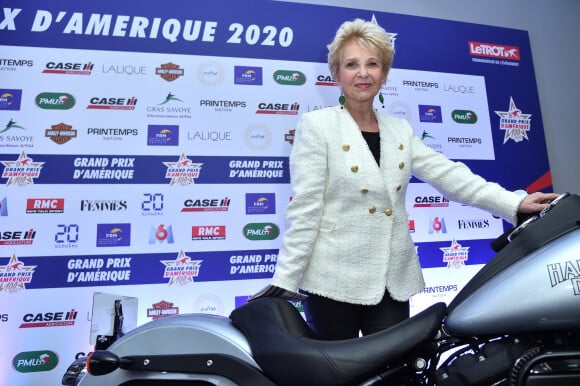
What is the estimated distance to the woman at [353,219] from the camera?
1436mm

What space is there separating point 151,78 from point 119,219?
96cm

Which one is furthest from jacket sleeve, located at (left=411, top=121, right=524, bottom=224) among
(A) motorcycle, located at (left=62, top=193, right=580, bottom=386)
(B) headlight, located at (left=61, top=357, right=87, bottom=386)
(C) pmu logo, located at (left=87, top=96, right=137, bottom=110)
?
(C) pmu logo, located at (left=87, top=96, right=137, bottom=110)

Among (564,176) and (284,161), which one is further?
(564,176)

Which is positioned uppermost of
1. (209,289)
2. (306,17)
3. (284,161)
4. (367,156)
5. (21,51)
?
(306,17)

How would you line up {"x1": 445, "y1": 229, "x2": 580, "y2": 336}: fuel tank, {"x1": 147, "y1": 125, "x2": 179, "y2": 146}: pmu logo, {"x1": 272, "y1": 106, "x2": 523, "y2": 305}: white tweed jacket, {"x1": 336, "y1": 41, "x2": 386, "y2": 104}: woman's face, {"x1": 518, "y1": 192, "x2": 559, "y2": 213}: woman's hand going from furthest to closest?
{"x1": 147, "y1": 125, "x2": 179, "y2": 146}: pmu logo
{"x1": 336, "y1": 41, "x2": 386, "y2": 104}: woman's face
{"x1": 272, "y1": 106, "x2": 523, "y2": 305}: white tweed jacket
{"x1": 518, "y1": 192, "x2": 559, "y2": 213}: woman's hand
{"x1": 445, "y1": 229, "x2": 580, "y2": 336}: fuel tank

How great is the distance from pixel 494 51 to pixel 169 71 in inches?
102

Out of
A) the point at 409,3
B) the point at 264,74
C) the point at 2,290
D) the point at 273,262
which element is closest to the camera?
the point at 2,290

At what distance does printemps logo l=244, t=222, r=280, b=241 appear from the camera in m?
2.87

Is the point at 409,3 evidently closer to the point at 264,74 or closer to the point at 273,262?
the point at 264,74

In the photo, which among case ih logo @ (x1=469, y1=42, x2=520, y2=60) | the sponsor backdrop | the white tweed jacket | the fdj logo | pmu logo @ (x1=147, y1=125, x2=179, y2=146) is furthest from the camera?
case ih logo @ (x1=469, y1=42, x2=520, y2=60)

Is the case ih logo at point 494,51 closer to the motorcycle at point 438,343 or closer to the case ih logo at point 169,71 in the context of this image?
the case ih logo at point 169,71

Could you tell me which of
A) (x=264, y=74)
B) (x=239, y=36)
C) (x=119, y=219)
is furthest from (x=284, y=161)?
(x=119, y=219)

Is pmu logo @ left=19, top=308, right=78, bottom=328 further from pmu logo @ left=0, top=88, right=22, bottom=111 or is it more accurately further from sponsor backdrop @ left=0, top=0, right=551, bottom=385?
pmu logo @ left=0, top=88, right=22, bottom=111

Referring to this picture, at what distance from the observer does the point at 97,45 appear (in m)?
2.87
